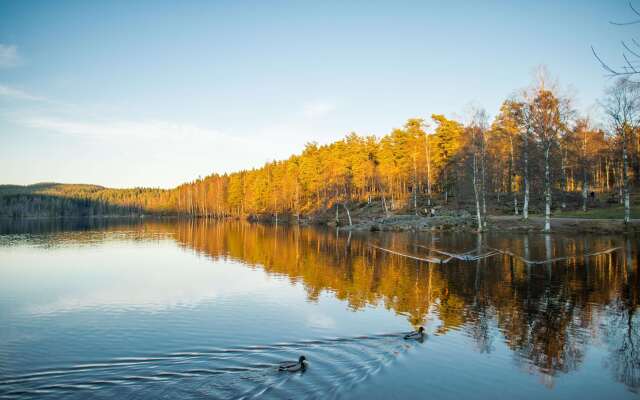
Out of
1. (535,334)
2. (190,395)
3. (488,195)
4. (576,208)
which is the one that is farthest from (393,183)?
(190,395)

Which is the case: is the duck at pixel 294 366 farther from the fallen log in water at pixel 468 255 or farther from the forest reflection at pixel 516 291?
the fallen log in water at pixel 468 255

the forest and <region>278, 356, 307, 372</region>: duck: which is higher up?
the forest

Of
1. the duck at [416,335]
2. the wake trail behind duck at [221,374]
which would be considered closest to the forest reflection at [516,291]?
the duck at [416,335]

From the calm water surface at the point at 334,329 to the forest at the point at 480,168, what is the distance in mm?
17064

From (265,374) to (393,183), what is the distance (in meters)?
A: 69.3

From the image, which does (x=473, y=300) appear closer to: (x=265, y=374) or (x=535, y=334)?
(x=535, y=334)

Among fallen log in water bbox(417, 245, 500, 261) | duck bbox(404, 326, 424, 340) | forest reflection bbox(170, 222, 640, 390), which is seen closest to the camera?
forest reflection bbox(170, 222, 640, 390)

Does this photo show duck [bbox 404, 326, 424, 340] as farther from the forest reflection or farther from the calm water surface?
the forest reflection

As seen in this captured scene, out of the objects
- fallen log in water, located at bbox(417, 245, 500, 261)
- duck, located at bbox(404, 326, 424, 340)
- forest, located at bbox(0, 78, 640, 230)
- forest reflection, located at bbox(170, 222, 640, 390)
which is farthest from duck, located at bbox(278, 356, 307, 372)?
forest, located at bbox(0, 78, 640, 230)

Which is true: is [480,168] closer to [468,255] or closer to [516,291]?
[468,255]

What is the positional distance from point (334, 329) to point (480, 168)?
44.3 meters

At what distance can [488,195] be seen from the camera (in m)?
68.1

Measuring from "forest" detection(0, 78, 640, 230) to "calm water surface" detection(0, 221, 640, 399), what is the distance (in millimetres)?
17064

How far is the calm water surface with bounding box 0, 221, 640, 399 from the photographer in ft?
34.8
